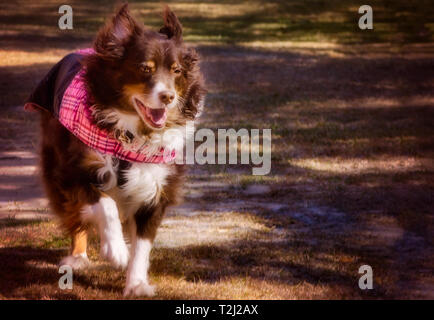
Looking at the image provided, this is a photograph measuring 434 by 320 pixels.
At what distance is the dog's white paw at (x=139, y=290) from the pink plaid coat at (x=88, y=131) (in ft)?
3.01

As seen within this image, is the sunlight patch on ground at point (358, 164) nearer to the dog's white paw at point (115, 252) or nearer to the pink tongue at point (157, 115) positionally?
the pink tongue at point (157, 115)

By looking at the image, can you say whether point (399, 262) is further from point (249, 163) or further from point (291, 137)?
point (291, 137)

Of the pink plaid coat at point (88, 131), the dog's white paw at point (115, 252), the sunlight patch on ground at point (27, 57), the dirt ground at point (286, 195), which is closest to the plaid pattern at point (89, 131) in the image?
the pink plaid coat at point (88, 131)

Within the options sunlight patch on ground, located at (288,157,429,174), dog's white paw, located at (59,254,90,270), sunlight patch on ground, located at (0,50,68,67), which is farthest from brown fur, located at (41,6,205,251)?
sunlight patch on ground, located at (0,50,68,67)

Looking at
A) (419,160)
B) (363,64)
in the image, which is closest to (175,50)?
(419,160)

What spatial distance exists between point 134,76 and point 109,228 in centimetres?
109

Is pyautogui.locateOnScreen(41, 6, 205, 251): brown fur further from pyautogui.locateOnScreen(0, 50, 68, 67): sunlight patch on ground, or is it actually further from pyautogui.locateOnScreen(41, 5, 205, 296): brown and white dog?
pyautogui.locateOnScreen(0, 50, 68, 67): sunlight patch on ground

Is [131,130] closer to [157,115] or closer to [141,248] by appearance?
[157,115]

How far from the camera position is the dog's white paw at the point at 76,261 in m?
5.90

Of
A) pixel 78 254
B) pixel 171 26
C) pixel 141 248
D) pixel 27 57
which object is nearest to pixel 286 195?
pixel 78 254

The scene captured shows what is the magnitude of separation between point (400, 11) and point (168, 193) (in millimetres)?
27297

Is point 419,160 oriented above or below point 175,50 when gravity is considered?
below

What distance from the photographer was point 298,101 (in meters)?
15.2

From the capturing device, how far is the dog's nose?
16.3ft
